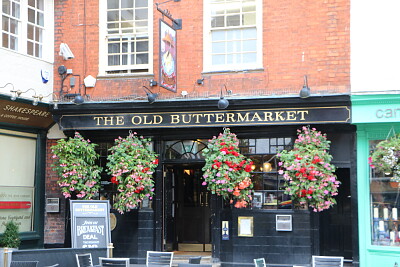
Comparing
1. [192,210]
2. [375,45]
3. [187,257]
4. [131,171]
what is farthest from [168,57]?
[192,210]

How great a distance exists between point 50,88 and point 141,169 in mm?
3109

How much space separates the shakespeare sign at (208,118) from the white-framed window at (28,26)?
5.83 ft

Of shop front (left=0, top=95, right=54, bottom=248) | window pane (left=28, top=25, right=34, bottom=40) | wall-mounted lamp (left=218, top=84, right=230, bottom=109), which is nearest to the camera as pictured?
wall-mounted lamp (left=218, top=84, right=230, bottom=109)

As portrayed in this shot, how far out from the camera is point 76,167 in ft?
42.5

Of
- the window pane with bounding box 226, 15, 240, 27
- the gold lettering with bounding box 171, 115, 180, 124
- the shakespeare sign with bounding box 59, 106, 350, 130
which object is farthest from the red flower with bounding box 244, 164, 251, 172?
the window pane with bounding box 226, 15, 240, 27

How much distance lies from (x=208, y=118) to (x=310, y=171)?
8.29 ft

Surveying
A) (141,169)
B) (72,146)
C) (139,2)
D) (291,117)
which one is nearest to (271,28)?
(291,117)

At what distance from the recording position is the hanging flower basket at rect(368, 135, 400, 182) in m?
11.5

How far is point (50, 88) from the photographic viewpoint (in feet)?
45.4

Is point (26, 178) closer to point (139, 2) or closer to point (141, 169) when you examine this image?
point (141, 169)

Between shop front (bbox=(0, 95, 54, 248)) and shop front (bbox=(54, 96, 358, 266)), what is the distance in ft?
2.25

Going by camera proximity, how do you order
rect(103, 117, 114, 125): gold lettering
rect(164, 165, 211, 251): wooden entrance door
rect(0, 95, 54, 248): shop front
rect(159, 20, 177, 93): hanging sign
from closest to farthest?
1. rect(159, 20, 177, 93): hanging sign
2. rect(0, 95, 54, 248): shop front
3. rect(103, 117, 114, 125): gold lettering
4. rect(164, 165, 211, 251): wooden entrance door

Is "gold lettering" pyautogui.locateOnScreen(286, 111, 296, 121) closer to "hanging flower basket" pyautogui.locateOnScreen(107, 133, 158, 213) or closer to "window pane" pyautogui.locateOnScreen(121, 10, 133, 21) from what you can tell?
"hanging flower basket" pyautogui.locateOnScreen(107, 133, 158, 213)

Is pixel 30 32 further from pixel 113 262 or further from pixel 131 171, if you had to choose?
pixel 113 262
